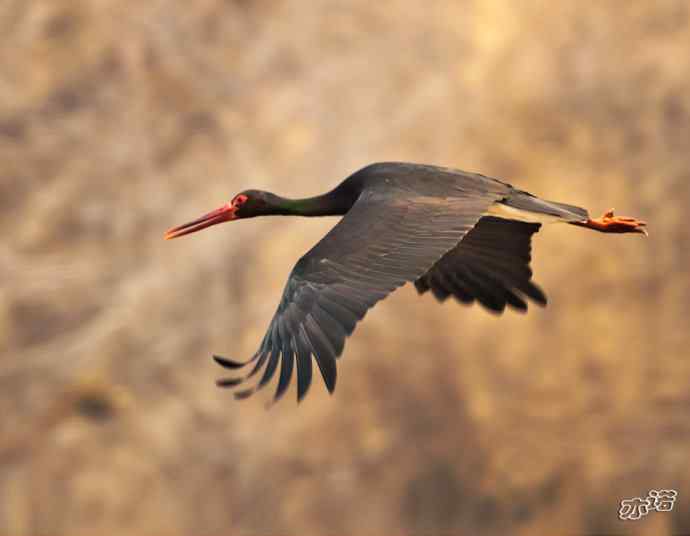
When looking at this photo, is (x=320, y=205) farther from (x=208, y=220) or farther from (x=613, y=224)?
(x=613, y=224)

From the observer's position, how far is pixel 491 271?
8.81m

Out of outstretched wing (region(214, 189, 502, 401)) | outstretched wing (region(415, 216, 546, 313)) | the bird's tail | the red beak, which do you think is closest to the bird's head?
the red beak

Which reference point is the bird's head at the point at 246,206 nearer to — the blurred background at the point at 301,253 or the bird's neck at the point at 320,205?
the bird's neck at the point at 320,205

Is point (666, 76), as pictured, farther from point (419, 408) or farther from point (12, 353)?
point (12, 353)

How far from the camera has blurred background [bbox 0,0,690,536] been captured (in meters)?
12.2

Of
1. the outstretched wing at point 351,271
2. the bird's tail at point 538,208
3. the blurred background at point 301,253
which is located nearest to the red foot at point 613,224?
the bird's tail at point 538,208

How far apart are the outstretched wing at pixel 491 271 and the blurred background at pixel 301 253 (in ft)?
11.3

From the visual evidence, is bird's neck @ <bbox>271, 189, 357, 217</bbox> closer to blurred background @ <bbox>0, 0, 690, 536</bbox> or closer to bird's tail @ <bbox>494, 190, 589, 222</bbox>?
bird's tail @ <bbox>494, 190, 589, 222</bbox>

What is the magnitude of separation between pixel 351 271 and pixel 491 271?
4.93 feet

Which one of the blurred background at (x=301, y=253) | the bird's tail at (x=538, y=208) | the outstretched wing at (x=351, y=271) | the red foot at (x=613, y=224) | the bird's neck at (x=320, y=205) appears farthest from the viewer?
the blurred background at (x=301, y=253)

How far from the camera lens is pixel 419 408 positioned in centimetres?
1234

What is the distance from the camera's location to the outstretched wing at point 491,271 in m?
8.80

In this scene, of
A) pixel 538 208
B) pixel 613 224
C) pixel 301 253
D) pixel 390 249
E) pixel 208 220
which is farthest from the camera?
pixel 301 253

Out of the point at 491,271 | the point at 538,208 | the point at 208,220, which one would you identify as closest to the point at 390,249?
the point at 538,208
